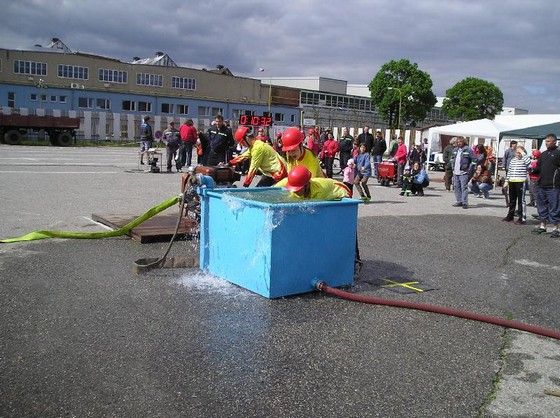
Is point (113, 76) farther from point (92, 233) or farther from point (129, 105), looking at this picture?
point (92, 233)

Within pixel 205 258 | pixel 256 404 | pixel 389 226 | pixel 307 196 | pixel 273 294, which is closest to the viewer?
pixel 256 404

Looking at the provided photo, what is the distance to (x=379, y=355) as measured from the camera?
14.2 feet

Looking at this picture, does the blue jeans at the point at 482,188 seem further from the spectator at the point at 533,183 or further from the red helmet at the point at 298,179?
the red helmet at the point at 298,179

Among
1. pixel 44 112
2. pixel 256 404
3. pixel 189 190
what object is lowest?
pixel 256 404

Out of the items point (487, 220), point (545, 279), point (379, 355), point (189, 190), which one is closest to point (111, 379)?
point (379, 355)

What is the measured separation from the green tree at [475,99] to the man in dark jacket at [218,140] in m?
83.1

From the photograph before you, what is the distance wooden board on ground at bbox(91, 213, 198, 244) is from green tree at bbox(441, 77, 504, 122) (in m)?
88.7

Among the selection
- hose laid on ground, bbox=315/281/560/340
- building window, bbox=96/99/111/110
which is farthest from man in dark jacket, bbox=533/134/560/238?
building window, bbox=96/99/111/110

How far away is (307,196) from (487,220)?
26.8ft

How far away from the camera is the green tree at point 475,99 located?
9062 centimetres

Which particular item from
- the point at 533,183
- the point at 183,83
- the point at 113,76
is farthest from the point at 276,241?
the point at 183,83

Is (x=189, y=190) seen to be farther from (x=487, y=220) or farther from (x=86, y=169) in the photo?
(x=86, y=169)

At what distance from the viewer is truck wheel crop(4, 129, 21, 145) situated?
35.7m

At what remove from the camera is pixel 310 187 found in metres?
6.03
